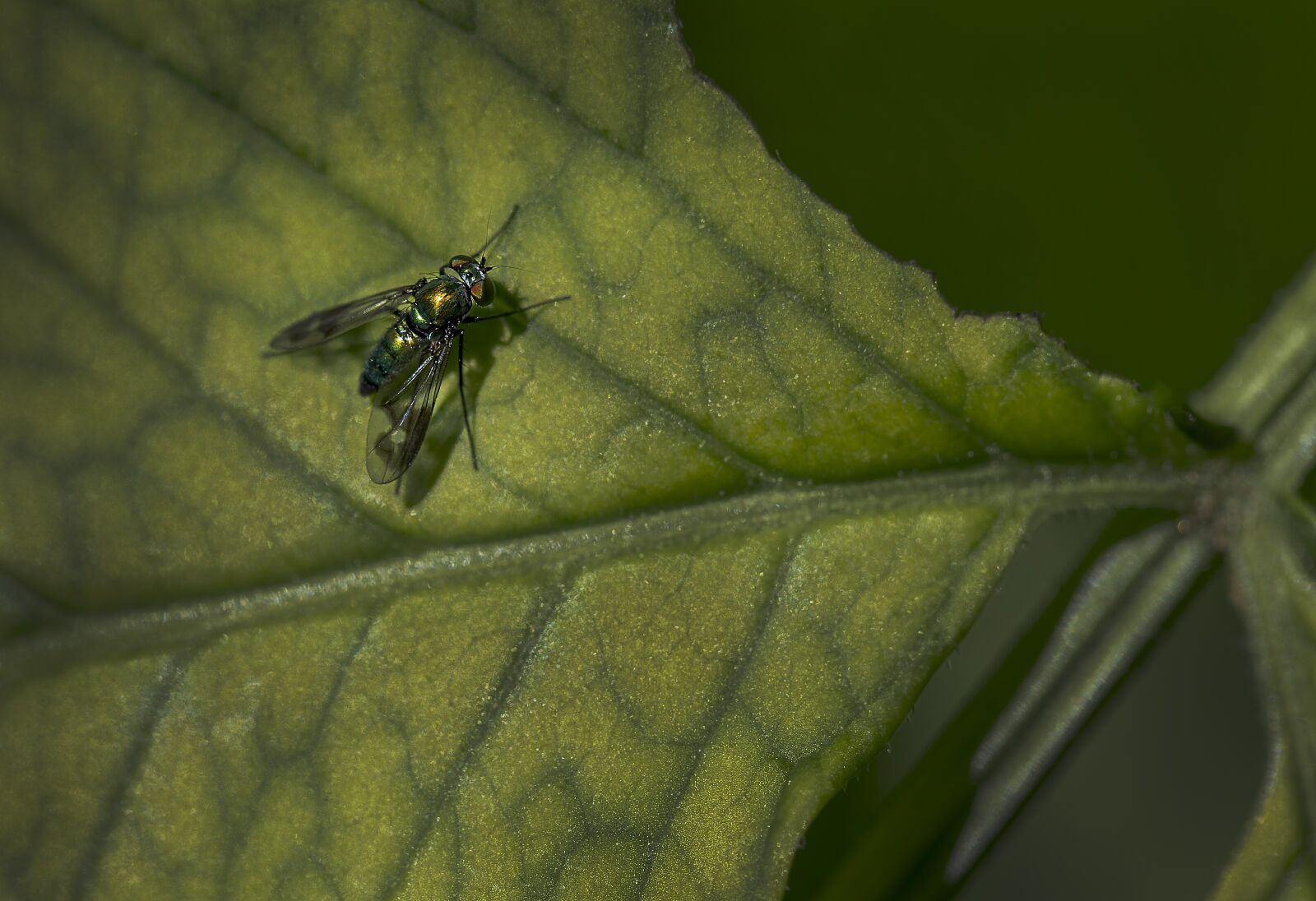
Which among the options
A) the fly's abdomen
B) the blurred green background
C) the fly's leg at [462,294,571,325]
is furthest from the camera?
the blurred green background

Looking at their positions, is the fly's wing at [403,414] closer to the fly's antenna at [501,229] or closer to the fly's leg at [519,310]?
the fly's leg at [519,310]

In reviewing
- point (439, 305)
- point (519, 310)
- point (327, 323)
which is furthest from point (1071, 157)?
point (327, 323)

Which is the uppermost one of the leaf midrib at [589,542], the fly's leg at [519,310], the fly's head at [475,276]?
the fly's head at [475,276]

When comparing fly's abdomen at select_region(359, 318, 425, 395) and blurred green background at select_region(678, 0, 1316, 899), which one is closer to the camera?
fly's abdomen at select_region(359, 318, 425, 395)

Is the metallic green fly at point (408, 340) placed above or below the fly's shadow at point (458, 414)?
above

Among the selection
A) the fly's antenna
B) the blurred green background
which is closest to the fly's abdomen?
the fly's antenna

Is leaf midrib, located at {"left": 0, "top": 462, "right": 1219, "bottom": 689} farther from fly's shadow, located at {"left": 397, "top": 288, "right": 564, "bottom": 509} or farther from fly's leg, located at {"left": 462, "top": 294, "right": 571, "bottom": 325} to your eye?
fly's leg, located at {"left": 462, "top": 294, "right": 571, "bottom": 325}

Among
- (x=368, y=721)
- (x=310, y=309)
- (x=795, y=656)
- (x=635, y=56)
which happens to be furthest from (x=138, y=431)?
(x=795, y=656)

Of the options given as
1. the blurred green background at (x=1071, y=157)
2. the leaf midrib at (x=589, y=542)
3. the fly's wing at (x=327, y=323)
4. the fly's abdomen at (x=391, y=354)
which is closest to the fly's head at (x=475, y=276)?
the fly's wing at (x=327, y=323)
